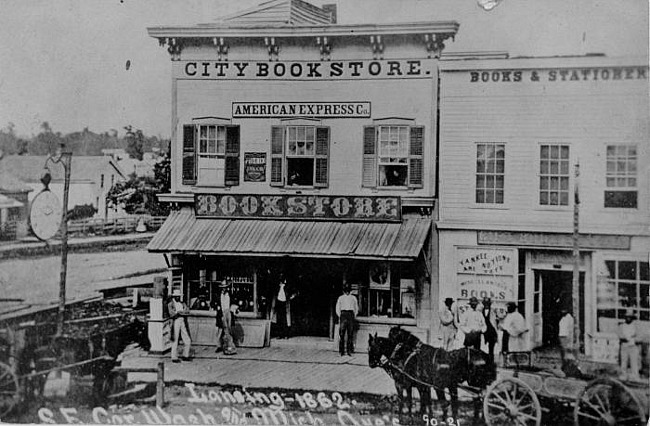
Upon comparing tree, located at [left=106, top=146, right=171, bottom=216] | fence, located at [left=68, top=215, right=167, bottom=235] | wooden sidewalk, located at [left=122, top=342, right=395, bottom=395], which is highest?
tree, located at [left=106, top=146, right=171, bottom=216]

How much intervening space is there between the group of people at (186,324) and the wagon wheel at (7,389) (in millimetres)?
2075

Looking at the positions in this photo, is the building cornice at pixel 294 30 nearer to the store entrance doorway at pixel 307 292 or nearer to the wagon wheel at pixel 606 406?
the store entrance doorway at pixel 307 292

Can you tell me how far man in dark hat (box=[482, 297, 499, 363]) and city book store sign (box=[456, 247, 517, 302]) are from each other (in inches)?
4.1

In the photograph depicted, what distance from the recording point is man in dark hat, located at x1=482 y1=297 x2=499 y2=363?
27.5 feet

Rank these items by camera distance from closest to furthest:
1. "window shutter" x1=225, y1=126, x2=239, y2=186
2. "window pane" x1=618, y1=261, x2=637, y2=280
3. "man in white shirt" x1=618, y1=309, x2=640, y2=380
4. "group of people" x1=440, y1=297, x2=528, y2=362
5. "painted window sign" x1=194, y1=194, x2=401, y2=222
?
"man in white shirt" x1=618, y1=309, x2=640, y2=380
"window pane" x1=618, y1=261, x2=637, y2=280
"group of people" x1=440, y1=297, x2=528, y2=362
"painted window sign" x1=194, y1=194, x2=401, y2=222
"window shutter" x1=225, y1=126, x2=239, y2=186

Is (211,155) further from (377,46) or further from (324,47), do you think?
(377,46)

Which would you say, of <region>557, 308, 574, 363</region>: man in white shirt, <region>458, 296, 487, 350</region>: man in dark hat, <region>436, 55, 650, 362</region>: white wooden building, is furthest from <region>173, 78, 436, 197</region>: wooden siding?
<region>557, 308, 574, 363</region>: man in white shirt

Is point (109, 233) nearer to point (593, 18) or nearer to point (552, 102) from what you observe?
point (552, 102)

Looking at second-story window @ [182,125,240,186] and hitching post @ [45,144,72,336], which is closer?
hitching post @ [45,144,72,336]

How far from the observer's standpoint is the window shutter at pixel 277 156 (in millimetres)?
9031

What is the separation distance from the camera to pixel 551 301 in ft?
27.7

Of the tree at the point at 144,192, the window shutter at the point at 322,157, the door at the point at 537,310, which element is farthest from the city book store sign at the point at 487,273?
the tree at the point at 144,192

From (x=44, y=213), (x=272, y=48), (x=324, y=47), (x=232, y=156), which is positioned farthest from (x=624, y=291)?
(x=44, y=213)

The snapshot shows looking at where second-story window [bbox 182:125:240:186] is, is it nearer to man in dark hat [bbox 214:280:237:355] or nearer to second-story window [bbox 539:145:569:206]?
man in dark hat [bbox 214:280:237:355]
